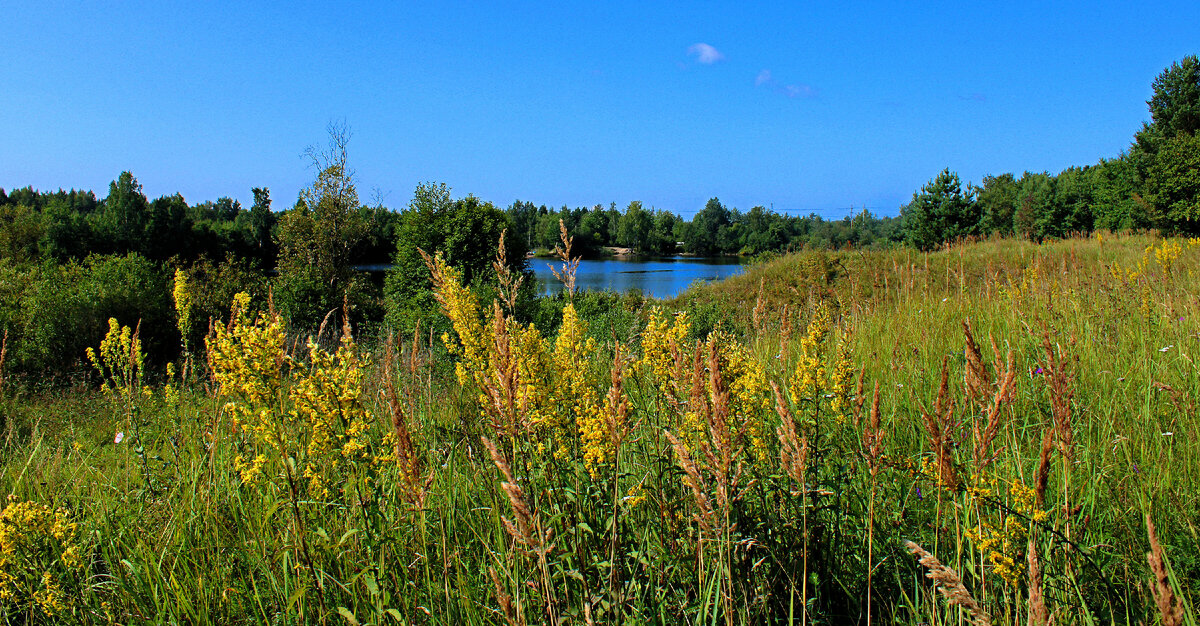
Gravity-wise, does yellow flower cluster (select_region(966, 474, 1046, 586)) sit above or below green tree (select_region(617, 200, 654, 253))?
below

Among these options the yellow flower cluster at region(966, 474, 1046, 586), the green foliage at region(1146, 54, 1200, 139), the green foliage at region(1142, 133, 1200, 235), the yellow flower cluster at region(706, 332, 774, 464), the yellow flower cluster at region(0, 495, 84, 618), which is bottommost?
the yellow flower cluster at region(0, 495, 84, 618)

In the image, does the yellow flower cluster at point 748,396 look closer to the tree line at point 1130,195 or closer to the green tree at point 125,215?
the tree line at point 1130,195

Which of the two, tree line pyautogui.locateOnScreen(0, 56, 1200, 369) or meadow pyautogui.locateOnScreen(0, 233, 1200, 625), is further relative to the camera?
tree line pyautogui.locateOnScreen(0, 56, 1200, 369)

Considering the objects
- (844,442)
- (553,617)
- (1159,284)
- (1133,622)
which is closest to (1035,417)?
(844,442)

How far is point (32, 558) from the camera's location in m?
1.90

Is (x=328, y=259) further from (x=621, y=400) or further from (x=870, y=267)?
(x=621, y=400)

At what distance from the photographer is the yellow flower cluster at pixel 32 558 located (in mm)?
1797

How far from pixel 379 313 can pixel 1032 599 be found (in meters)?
17.7

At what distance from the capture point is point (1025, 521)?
146 centimetres

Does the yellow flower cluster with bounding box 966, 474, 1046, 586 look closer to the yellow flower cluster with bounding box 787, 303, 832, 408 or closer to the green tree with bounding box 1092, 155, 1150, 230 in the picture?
the yellow flower cluster with bounding box 787, 303, 832, 408

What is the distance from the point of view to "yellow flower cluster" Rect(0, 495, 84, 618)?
70.7 inches

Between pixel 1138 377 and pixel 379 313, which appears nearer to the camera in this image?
pixel 1138 377

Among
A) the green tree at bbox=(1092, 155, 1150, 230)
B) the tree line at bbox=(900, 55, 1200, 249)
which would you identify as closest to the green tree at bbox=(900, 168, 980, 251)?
the tree line at bbox=(900, 55, 1200, 249)

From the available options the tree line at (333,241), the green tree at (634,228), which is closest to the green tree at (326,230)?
the tree line at (333,241)
